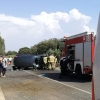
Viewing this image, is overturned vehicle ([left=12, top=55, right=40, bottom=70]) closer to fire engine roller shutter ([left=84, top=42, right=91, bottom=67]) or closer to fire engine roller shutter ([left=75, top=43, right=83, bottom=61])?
fire engine roller shutter ([left=75, top=43, right=83, bottom=61])

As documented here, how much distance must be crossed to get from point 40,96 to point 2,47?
8838 centimetres

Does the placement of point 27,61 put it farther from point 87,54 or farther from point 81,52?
point 87,54

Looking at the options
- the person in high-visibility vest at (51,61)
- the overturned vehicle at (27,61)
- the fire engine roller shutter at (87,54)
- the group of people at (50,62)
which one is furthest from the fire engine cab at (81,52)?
the overturned vehicle at (27,61)

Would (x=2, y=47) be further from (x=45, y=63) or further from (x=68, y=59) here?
(x=68, y=59)

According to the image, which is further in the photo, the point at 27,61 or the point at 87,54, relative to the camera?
the point at 27,61

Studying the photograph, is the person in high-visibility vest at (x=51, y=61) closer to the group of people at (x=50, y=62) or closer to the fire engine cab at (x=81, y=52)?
the group of people at (x=50, y=62)

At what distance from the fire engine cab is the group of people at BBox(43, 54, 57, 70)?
27.2 ft

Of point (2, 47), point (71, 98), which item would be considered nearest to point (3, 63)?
point (71, 98)

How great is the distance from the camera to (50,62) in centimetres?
2847

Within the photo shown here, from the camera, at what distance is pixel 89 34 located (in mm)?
16344

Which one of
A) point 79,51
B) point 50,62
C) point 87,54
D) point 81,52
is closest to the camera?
point 87,54

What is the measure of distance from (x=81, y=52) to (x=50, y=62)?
11.6m

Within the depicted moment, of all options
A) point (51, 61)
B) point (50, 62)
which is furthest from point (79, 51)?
point (50, 62)

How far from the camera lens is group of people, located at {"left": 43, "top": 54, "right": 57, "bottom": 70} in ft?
92.5
